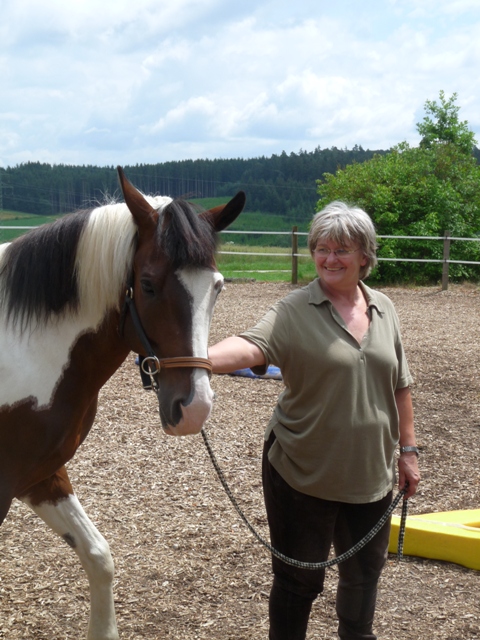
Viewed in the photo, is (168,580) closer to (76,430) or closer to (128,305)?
(76,430)

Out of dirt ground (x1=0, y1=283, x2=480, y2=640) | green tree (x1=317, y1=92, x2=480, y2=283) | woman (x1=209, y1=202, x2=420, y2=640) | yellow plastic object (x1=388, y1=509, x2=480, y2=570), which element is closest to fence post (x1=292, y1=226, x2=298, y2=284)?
green tree (x1=317, y1=92, x2=480, y2=283)

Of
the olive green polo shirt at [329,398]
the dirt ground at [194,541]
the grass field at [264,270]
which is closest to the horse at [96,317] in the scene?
the olive green polo shirt at [329,398]

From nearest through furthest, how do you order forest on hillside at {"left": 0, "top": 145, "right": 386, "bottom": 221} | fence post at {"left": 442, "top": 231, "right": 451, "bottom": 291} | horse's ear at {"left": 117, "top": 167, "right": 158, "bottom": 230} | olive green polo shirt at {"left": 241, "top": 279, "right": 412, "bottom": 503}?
horse's ear at {"left": 117, "top": 167, "right": 158, "bottom": 230}
olive green polo shirt at {"left": 241, "top": 279, "right": 412, "bottom": 503}
fence post at {"left": 442, "top": 231, "right": 451, "bottom": 291}
forest on hillside at {"left": 0, "top": 145, "right": 386, "bottom": 221}

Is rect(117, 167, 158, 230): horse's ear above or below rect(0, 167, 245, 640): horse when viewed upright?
above

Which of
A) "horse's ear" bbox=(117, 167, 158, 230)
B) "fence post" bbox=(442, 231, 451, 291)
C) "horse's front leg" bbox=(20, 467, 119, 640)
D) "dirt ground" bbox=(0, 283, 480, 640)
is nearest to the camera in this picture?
"horse's ear" bbox=(117, 167, 158, 230)

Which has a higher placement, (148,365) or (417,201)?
(417,201)

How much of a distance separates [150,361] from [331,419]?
65 cm

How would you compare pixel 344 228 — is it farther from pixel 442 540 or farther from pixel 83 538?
pixel 442 540

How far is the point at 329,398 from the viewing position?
219 cm

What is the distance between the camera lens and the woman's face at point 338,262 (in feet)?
7.34

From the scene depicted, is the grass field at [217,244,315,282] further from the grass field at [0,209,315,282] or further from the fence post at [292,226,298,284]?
the fence post at [292,226,298,284]

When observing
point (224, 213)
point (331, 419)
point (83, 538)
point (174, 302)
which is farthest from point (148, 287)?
point (83, 538)

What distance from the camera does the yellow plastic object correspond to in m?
3.27

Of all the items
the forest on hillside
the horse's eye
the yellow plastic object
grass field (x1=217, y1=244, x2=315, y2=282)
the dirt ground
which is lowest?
the dirt ground
